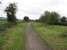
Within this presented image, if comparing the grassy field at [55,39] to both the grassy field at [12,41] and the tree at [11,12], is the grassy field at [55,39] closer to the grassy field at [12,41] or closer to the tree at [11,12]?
the grassy field at [12,41]

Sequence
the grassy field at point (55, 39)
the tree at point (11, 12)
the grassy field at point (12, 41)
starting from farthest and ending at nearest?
the tree at point (11, 12) → the grassy field at point (55, 39) → the grassy field at point (12, 41)

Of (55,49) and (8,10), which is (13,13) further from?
(55,49)

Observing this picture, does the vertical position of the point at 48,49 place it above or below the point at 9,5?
below

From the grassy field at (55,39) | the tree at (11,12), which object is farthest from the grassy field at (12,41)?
the tree at (11,12)

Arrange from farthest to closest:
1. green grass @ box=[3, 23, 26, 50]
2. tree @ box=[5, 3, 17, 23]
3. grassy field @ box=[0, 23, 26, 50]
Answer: tree @ box=[5, 3, 17, 23], grassy field @ box=[0, 23, 26, 50], green grass @ box=[3, 23, 26, 50]

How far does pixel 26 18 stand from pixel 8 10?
6812cm

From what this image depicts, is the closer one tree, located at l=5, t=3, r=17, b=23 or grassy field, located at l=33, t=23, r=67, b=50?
grassy field, located at l=33, t=23, r=67, b=50

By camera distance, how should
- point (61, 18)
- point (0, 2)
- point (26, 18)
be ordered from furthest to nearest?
1. point (26, 18)
2. point (61, 18)
3. point (0, 2)

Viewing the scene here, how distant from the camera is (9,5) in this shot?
81812 millimetres

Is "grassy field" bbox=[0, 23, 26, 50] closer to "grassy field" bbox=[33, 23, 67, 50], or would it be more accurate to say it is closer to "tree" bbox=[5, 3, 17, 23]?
"grassy field" bbox=[33, 23, 67, 50]

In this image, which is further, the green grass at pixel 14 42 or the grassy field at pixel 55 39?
the grassy field at pixel 55 39

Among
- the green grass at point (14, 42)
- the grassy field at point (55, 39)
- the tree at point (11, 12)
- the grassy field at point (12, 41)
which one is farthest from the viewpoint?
the tree at point (11, 12)

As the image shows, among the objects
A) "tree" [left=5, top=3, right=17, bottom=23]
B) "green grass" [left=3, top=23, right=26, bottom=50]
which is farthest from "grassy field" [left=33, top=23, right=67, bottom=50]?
"tree" [left=5, top=3, right=17, bottom=23]

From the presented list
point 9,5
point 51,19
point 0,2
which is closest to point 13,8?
point 9,5
